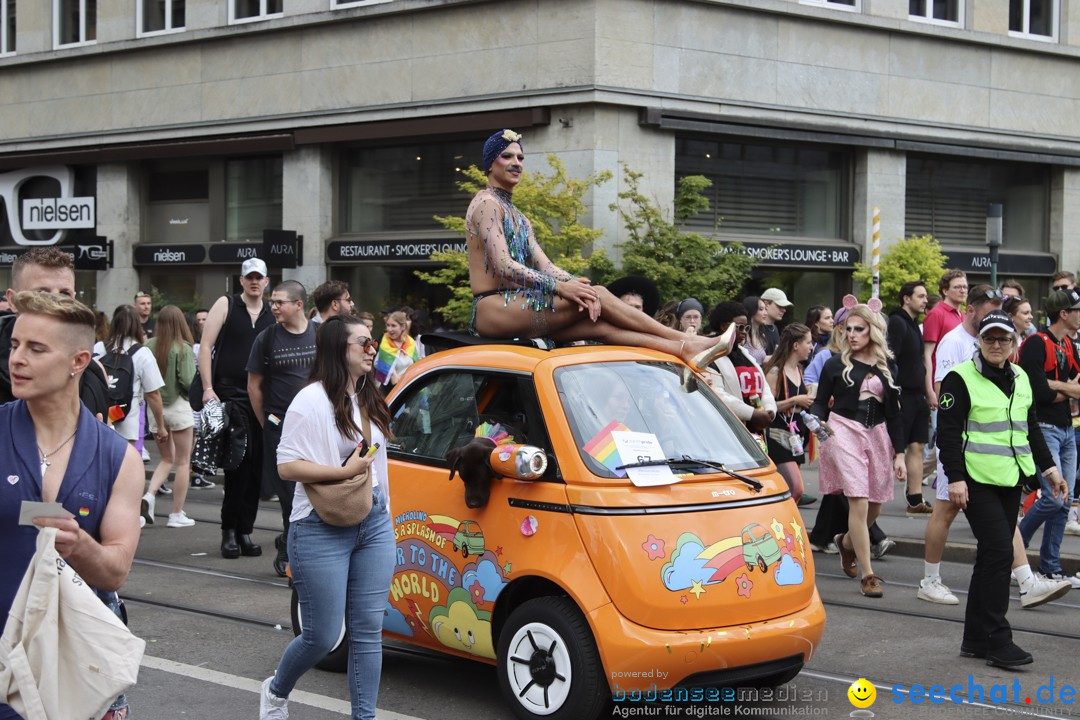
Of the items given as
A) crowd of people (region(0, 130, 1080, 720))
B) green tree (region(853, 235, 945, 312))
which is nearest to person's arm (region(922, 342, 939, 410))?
crowd of people (region(0, 130, 1080, 720))

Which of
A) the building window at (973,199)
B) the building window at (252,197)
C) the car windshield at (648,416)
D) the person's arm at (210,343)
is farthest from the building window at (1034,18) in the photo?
the car windshield at (648,416)

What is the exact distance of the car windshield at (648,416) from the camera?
602 centimetres

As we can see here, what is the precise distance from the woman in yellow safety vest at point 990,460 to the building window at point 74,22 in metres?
23.9

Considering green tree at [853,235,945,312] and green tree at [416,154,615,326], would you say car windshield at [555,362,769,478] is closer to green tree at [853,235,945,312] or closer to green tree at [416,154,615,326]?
green tree at [416,154,615,326]

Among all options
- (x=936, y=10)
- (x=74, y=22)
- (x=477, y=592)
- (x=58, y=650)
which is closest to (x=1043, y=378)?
(x=477, y=592)

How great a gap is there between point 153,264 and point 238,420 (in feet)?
57.7

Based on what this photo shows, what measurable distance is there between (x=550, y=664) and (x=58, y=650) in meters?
2.85

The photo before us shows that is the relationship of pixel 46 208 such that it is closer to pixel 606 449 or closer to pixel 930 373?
pixel 930 373

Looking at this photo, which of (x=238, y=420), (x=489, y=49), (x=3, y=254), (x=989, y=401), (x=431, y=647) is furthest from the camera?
(x=3, y=254)

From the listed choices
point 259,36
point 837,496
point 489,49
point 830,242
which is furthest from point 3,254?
point 837,496

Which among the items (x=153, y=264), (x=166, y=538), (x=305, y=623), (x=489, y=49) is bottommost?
(x=166, y=538)

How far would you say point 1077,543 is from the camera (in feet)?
36.1

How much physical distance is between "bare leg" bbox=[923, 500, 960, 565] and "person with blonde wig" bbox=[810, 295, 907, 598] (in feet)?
2.00

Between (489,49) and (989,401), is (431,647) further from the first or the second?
(489,49)
